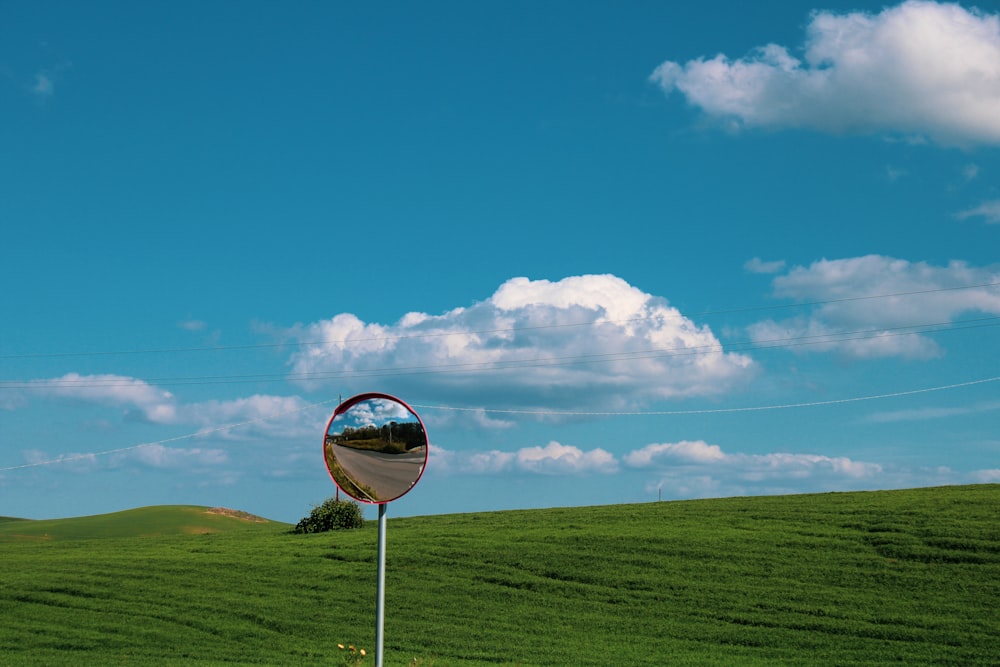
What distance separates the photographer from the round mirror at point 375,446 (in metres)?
11.3

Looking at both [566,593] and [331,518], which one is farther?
Answer: [331,518]

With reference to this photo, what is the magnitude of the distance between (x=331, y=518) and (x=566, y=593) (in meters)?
21.7

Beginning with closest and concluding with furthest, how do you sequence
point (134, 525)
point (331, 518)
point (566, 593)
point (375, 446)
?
point (375, 446) → point (566, 593) → point (331, 518) → point (134, 525)

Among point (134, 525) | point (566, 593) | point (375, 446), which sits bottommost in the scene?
point (566, 593)

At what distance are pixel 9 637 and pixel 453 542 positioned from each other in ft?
55.2

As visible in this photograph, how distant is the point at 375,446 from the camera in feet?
A: 37.1

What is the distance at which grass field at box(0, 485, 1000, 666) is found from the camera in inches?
883

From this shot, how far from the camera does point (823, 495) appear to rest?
47719 millimetres

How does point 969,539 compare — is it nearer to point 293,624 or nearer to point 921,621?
point 921,621

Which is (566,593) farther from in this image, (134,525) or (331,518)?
(134,525)

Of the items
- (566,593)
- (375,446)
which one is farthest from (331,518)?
(375,446)

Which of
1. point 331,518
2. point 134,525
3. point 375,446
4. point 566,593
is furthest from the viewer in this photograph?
point 134,525

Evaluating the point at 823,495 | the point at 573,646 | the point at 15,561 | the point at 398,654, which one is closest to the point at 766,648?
the point at 573,646

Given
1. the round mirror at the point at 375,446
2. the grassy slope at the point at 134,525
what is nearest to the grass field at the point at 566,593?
the round mirror at the point at 375,446
